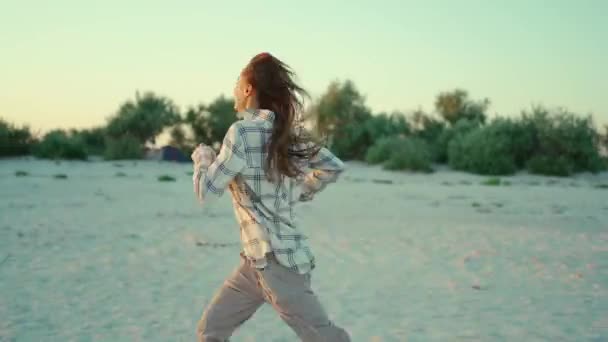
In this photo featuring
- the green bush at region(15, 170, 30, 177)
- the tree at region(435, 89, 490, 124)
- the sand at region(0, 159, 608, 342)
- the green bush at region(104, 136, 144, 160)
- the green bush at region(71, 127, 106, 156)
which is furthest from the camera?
the tree at region(435, 89, 490, 124)

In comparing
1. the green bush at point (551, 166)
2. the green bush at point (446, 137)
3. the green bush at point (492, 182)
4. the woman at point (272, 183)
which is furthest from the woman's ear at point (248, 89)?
the green bush at point (446, 137)

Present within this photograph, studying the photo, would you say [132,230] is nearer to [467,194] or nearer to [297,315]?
[297,315]

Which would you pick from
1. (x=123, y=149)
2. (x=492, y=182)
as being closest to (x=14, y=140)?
(x=123, y=149)

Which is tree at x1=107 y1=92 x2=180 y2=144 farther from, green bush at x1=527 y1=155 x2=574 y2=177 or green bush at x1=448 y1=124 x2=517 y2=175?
green bush at x1=527 y1=155 x2=574 y2=177

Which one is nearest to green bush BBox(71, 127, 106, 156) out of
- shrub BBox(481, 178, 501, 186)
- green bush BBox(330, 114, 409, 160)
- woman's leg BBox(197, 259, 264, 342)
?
green bush BBox(330, 114, 409, 160)

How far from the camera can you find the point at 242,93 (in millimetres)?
2672

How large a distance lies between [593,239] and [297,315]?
6886mm

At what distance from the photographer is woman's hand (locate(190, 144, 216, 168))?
2.52 m

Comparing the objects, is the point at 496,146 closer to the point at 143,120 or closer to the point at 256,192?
the point at 143,120

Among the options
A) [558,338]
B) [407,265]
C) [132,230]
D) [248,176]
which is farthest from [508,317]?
[132,230]

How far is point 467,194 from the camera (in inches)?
579

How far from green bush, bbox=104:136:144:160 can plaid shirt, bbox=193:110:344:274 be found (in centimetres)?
1991

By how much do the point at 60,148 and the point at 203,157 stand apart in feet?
64.6

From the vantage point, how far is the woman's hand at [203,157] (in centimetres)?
252
